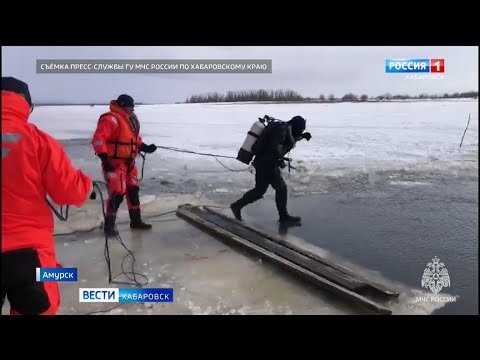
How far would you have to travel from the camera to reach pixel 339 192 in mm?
5820

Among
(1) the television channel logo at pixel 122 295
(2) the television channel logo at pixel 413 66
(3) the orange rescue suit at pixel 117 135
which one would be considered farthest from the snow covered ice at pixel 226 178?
(3) the orange rescue suit at pixel 117 135

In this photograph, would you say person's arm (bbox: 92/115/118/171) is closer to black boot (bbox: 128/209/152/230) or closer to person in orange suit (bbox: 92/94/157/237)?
person in orange suit (bbox: 92/94/157/237)

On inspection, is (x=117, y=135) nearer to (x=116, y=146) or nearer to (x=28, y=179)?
(x=116, y=146)

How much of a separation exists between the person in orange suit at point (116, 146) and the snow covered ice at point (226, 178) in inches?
18.6

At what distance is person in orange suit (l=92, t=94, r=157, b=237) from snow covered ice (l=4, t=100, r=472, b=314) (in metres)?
0.47

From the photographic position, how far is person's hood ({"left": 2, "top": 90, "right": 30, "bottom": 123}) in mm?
1762

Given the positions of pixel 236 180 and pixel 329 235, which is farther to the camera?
pixel 236 180

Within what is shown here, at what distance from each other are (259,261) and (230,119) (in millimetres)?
11451

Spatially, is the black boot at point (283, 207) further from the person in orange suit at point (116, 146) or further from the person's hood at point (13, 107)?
the person's hood at point (13, 107)

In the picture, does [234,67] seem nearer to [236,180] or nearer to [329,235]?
[329,235]

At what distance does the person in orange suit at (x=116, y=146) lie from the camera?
3857mm

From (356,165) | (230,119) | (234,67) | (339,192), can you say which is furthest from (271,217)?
(230,119)

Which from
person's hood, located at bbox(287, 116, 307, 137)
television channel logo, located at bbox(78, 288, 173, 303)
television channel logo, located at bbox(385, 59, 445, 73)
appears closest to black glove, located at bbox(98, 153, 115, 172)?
television channel logo, located at bbox(78, 288, 173, 303)

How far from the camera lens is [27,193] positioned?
186 centimetres
